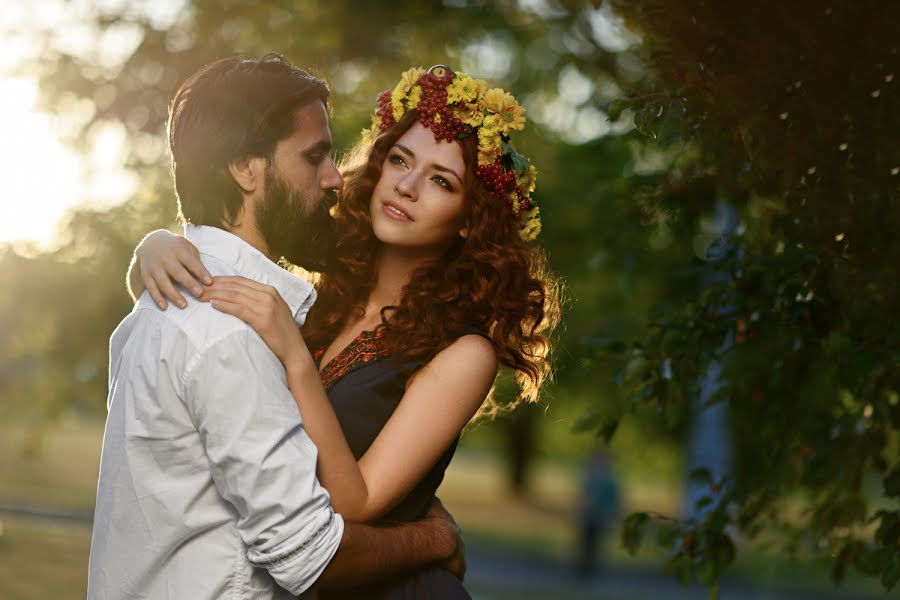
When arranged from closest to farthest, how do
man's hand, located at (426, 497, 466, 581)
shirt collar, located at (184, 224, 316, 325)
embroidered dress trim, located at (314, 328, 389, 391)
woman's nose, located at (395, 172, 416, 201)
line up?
shirt collar, located at (184, 224, 316, 325), man's hand, located at (426, 497, 466, 581), embroidered dress trim, located at (314, 328, 389, 391), woman's nose, located at (395, 172, 416, 201)

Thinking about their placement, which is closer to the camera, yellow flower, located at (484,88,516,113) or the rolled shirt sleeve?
the rolled shirt sleeve

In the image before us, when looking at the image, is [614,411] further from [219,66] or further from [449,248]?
[219,66]

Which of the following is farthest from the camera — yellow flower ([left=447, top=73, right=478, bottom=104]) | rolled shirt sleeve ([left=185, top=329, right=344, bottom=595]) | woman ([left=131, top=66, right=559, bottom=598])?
yellow flower ([left=447, top=73, right=478, bottom=104])

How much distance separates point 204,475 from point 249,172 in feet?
2.44

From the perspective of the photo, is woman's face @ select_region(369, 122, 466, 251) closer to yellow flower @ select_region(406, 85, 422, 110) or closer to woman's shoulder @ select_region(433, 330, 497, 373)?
yellow flower @ select_region(406, 85, 422, 110)

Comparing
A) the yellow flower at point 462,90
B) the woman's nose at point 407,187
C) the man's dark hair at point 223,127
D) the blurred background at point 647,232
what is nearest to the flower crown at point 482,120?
the yellow flower at point 462,90

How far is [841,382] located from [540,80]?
12.6 m

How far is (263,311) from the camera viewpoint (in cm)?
245

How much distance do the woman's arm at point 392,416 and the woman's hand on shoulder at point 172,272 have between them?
0.16ft

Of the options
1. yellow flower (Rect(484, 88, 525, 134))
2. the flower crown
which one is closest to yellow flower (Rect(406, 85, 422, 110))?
the flower crown

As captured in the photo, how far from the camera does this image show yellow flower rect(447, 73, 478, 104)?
3.50 meters

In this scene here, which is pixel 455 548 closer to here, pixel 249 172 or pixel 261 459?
pixel 261 459

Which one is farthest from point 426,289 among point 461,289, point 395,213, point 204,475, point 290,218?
point 204,475

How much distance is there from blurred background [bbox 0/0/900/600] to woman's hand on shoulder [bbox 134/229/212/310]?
1.17m
